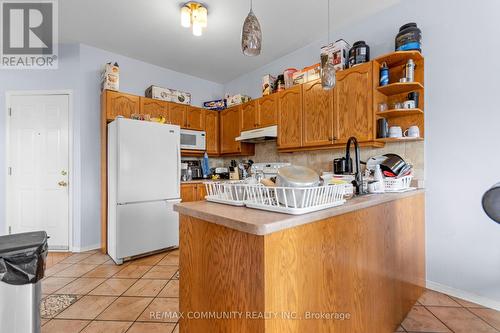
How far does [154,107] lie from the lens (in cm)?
338

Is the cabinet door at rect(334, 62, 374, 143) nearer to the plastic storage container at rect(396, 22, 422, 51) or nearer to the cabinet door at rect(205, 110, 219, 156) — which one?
the plastic storage container at rect(396, 22, 422, 51)

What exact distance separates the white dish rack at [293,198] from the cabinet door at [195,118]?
111 inches

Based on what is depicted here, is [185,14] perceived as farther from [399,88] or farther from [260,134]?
[399,88]

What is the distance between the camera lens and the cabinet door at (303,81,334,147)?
2.56m

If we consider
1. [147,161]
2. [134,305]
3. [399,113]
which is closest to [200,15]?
[147,161]

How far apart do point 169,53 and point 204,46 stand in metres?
0.53

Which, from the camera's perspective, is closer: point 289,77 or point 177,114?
point 289,77

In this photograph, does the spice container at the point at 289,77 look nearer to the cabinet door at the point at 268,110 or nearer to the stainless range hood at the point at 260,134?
the cabinet door at the point at 268,110

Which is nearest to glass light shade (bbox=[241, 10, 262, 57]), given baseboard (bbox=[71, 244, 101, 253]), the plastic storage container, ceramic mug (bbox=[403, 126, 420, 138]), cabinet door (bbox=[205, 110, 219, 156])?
the plastic storage container

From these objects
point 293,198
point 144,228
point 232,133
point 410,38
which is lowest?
point 144,228

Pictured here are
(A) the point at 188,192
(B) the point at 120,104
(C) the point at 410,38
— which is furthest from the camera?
(A) the point at 188,192

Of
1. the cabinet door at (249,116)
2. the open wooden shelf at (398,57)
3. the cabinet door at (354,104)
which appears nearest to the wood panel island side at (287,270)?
the cabinet door at (354,104)

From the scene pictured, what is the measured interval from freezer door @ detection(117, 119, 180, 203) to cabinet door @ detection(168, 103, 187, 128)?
0.43m

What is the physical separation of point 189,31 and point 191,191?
2.01 meters
